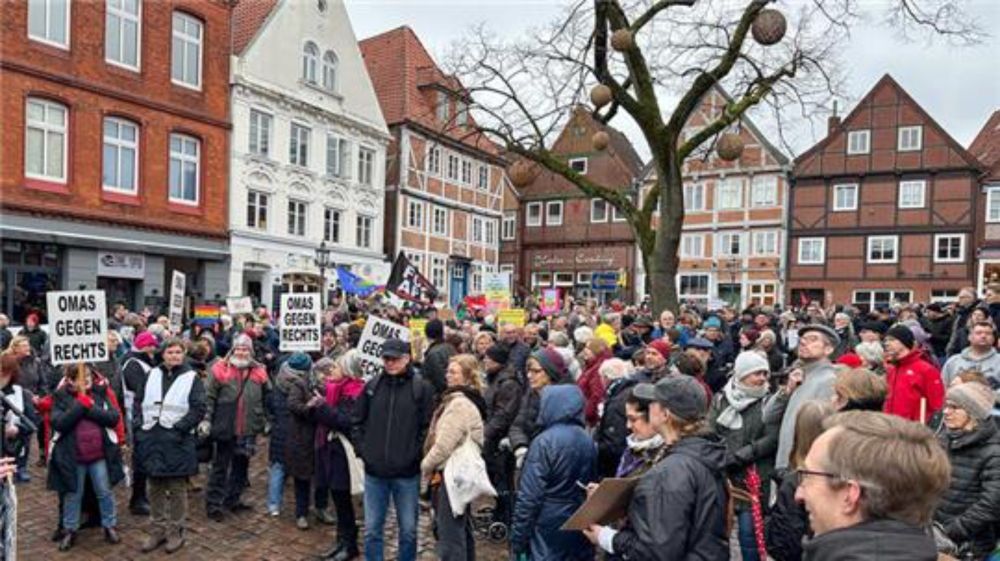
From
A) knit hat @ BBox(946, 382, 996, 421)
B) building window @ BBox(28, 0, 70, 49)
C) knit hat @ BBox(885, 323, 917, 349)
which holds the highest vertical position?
building window @ BBox(28, 0, 70, 49)

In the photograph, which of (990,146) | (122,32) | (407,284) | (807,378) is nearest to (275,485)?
(807,378)

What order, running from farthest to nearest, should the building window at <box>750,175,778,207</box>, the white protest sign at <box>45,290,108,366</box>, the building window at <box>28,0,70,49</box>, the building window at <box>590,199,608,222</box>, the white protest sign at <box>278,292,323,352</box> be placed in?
1. the building window at <box>590,199,608,222</box>
2. the building window at <box>750,175,778,207</box>
3. the building window at <box>28,0,70,49</box>
4. the white protest sign at <box>278,292,323,352</box>
5. the white protest sign at <box>45,290,108,366</box>

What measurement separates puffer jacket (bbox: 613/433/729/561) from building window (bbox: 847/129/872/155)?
3742 centimetres

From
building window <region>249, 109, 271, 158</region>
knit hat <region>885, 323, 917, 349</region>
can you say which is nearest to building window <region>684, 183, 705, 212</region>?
building window <region>249, 109, 271, 158</region>

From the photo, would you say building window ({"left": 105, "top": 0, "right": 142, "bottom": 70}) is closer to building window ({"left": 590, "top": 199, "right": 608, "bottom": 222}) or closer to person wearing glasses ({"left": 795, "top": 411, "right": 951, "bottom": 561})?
person wearing glasses ({"left": 795, "top": 411, "right": 951, "bottom": 561})

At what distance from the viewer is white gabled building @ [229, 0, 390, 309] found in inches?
928

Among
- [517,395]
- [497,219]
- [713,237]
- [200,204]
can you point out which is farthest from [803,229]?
[517,395]

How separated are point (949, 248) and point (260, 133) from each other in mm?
32016

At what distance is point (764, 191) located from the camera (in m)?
36.8

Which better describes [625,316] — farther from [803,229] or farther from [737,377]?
[803,229]

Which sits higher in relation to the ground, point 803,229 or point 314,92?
point 314,92

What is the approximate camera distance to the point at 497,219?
38.1 meters

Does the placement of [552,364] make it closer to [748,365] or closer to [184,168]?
[748,365]

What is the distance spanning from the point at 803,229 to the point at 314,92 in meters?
25.7
